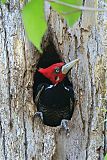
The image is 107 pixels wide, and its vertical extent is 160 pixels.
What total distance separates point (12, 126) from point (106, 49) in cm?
71

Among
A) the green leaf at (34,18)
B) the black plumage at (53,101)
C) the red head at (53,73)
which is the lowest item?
the black plumage at (53,101)

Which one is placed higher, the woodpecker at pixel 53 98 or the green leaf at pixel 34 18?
the green leaf at pixel 34 18

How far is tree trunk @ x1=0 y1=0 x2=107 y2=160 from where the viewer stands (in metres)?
2.28

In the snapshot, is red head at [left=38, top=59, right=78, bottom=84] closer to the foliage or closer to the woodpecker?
the woodpecker

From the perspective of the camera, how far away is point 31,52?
2332 mm

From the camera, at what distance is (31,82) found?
2.35 metres

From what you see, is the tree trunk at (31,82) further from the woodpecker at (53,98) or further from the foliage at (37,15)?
the foliage at (37,15)

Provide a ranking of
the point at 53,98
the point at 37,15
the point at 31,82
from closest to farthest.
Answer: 1. the point at 37,15
2. the point at 31,82
3. the point at 53,98

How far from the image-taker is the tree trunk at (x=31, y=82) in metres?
2.28

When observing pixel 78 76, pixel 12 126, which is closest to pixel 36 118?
pixel 12 126

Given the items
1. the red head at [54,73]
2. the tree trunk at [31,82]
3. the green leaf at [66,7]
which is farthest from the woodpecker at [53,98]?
the green leaf at [66,7]

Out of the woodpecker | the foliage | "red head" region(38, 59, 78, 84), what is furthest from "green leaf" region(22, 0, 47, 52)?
the woodpecker

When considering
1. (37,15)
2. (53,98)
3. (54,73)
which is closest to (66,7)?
(37,15)

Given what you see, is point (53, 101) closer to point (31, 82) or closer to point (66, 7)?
point (31, 82)
